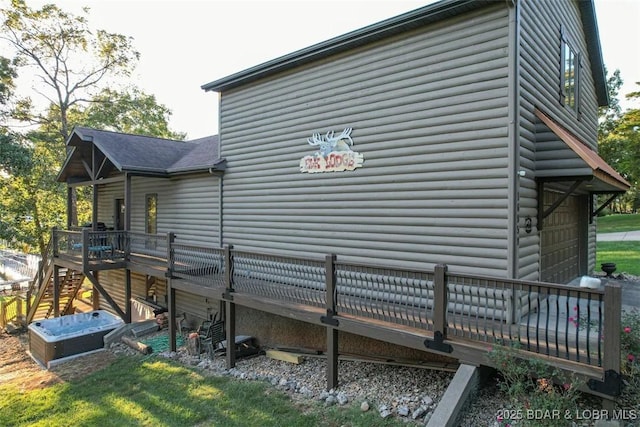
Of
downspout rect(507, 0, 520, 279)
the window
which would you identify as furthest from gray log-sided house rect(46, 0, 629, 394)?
the window

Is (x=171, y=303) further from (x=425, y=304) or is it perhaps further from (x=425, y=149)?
(x=425, y=149)

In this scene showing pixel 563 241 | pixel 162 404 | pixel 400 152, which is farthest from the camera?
pixel 563 241

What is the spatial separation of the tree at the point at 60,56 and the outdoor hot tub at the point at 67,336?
891cm

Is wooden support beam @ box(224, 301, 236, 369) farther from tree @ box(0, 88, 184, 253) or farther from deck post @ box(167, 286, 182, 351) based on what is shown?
tree @ box(0, 88, 184, 253)

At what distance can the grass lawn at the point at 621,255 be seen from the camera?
514 inches

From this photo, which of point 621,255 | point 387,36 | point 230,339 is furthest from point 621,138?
point 230,339

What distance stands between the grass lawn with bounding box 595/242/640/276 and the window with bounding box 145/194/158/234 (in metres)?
15.9

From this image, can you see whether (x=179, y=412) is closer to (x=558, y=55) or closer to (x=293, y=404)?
(x=293, y=404)

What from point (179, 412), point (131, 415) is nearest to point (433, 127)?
point (179, 412)

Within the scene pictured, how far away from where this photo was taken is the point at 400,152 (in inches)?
262

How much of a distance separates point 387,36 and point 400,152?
2218 millimetres

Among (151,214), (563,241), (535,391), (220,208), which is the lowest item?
(535,391)

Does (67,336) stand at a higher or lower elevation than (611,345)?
lower

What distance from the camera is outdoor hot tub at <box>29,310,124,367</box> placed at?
10047 millimetres
